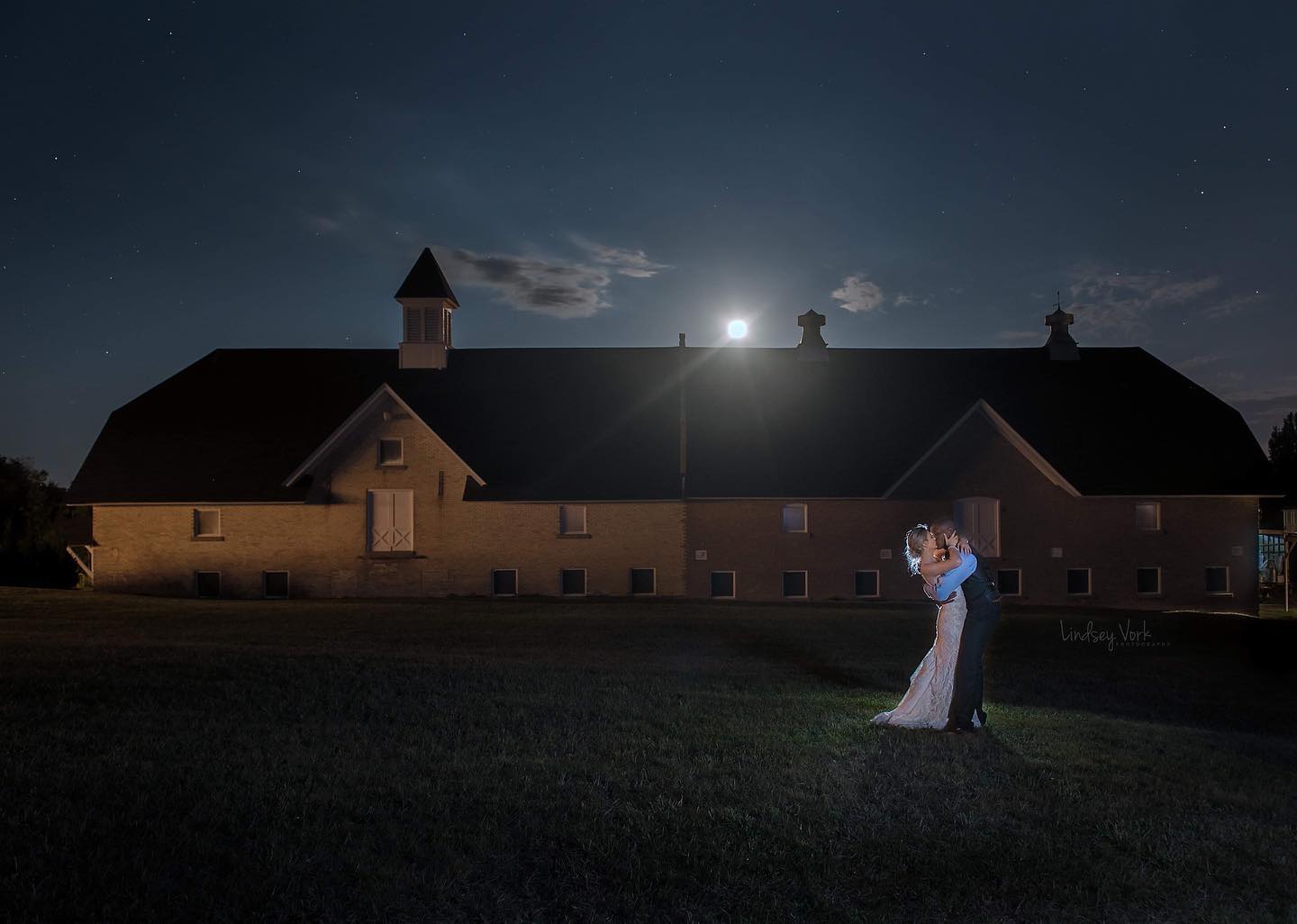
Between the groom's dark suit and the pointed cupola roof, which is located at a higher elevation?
the pointed cupola roof

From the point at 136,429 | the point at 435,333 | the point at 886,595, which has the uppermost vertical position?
the point at 435,333

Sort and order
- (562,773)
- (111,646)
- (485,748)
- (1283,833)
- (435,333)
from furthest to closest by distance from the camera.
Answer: (435,333) < (111,646) < (485,748) < (562,773) < (1283,833)

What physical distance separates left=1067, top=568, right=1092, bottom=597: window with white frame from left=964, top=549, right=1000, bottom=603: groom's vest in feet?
86.7

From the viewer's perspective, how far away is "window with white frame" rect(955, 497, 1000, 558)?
34406mm

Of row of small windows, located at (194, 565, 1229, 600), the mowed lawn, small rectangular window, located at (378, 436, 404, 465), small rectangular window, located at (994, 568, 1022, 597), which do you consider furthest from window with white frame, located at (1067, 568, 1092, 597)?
small rectangular window, located at (378, 436, 404, 465)

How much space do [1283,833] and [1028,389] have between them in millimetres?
33509

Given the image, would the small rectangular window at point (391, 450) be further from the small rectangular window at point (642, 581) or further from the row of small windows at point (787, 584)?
the row of small windows at point (787, 584)

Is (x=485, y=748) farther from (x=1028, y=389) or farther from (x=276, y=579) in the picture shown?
(x=1028, y=389)

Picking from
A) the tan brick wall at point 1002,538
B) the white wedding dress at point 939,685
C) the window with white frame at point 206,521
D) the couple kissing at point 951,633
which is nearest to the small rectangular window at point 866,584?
the tan brick wall at point 1002,538

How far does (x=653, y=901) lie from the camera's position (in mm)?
6066

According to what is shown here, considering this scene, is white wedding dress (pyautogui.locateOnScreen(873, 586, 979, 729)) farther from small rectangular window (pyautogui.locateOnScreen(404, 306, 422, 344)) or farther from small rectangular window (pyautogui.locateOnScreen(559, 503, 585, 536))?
small rectangular window (pyautogui.locateOnScreen(404, 306, 422, 344))

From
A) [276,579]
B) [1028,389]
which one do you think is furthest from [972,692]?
[1028,389]

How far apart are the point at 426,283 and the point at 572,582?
44.1 ft

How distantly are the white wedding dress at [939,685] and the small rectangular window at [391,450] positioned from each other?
25587 millimetres
